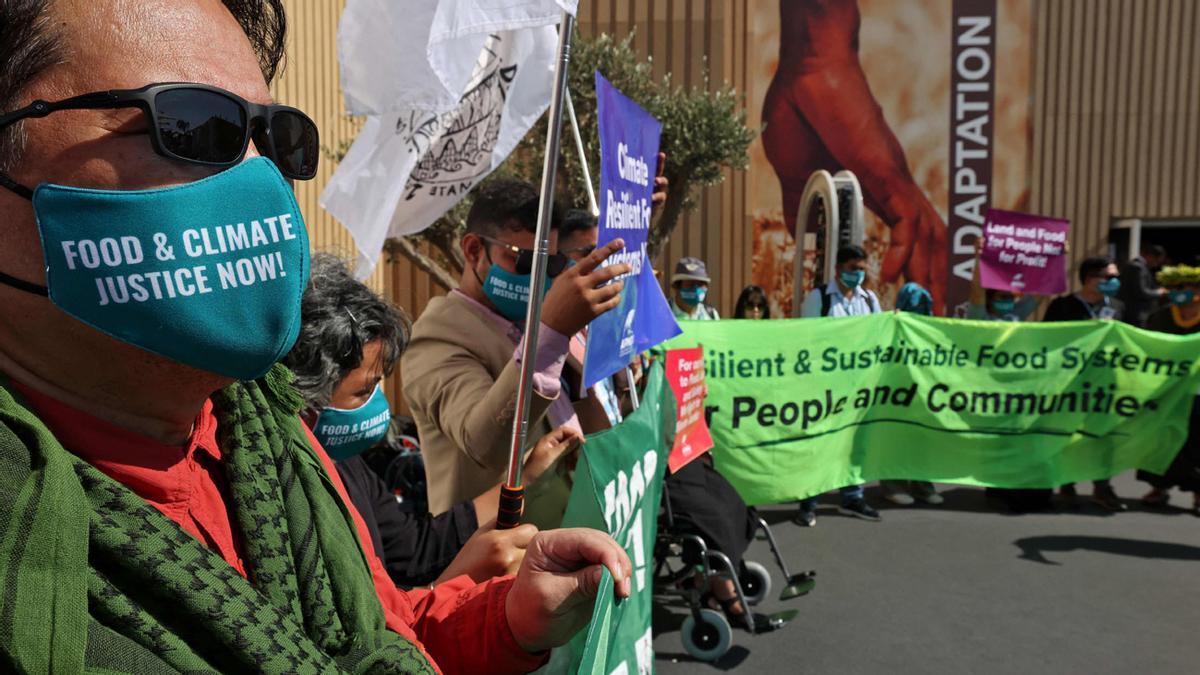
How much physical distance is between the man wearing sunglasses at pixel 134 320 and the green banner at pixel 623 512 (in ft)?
2.08

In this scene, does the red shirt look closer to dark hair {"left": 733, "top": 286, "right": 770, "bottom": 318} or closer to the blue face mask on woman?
dark hair {"left": 733, "top": 286, "right": 770, "bottom": 318}

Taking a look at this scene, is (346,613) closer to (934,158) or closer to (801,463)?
(801,463)

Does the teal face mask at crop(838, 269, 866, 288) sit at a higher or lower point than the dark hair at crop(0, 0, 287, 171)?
lower

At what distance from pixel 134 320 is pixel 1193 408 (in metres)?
7.55

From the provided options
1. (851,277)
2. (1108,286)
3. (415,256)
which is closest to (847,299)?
(851,277)

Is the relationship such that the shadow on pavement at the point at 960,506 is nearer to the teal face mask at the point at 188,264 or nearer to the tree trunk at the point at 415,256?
the tree trunk at the point at 415,256

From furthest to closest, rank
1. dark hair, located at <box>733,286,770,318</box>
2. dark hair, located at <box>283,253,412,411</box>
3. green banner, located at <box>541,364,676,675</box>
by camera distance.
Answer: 1. dark hair, located at <box>733,286,770,318</box>
2. dark hair, located at <box>283,253,412,411</box>
3. green banner, located at <box>541,364,676,675</box>

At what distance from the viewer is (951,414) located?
7.06 meters

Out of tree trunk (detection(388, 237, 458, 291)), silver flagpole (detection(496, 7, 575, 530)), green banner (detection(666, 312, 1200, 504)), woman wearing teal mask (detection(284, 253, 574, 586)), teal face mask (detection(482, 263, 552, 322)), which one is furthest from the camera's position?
tree trunk (detection(388, 237, 458, 291))

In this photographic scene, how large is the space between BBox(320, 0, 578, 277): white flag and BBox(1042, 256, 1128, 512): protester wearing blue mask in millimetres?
5849

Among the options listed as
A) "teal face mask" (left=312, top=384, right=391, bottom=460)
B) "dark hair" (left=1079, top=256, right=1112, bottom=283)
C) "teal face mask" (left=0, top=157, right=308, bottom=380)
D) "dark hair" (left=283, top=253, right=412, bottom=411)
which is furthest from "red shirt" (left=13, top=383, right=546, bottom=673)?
"dark hair" (left=1079, top=256, right=1112, bottom=283)

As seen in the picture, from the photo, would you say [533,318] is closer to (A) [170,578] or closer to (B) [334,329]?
(B) [334,329]

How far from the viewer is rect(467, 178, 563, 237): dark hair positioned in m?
2.89

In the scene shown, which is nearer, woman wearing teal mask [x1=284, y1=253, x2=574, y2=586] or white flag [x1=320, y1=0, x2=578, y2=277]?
woman wearing teal mask [x1=284, y1=253, x2=574, y2=586]
